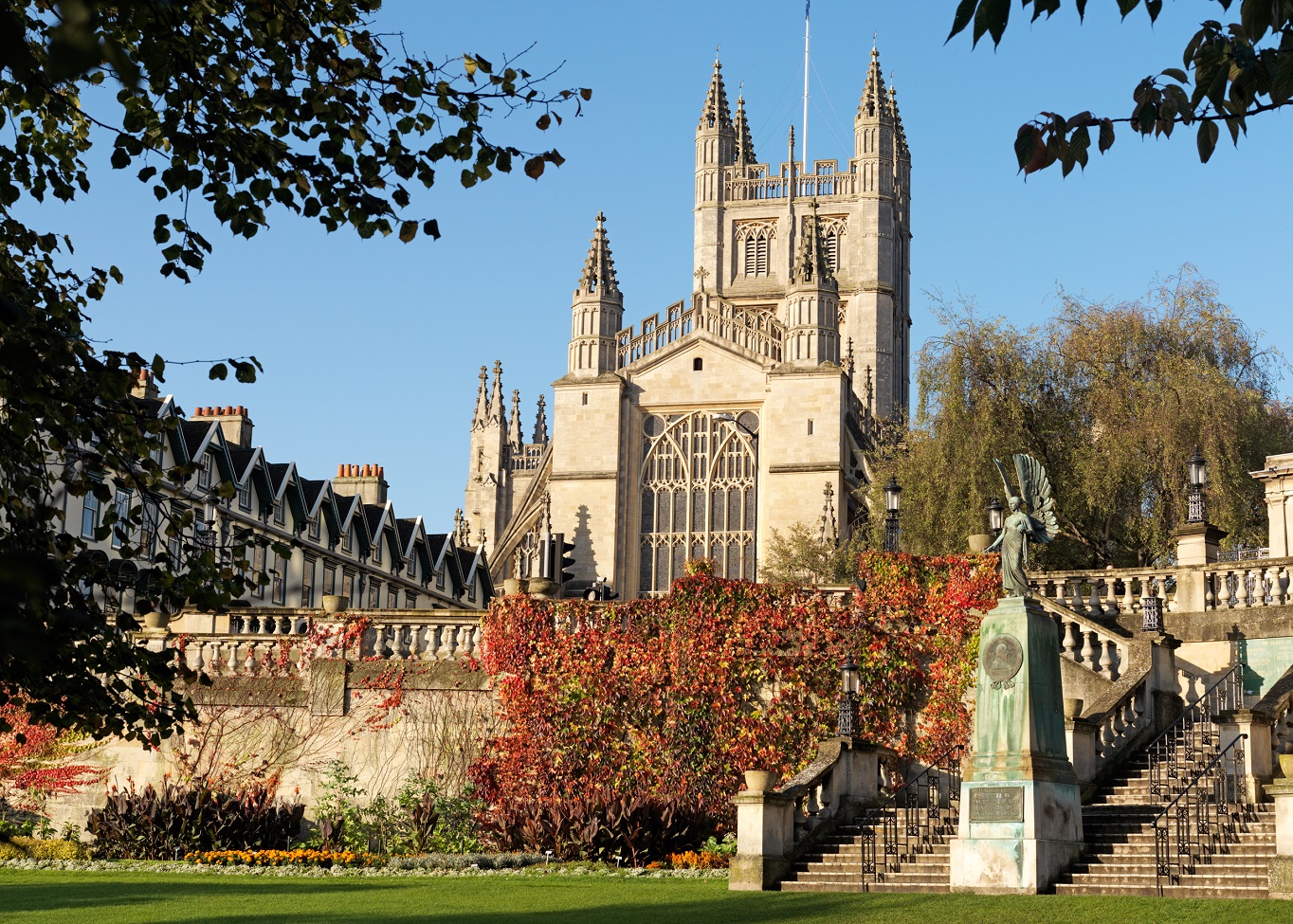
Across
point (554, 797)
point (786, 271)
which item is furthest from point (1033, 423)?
point (786, 271)

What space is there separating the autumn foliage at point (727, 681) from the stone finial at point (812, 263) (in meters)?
28.5

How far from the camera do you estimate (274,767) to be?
2644cm

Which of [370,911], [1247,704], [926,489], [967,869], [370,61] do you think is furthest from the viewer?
[926,489]

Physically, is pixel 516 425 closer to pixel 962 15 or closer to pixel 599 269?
pixel 599 269

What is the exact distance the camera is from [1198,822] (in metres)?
17.8

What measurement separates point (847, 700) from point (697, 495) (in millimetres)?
31149

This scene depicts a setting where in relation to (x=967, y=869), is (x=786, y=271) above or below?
above

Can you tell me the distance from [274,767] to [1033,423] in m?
20.0

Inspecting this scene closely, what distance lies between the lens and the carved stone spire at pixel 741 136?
3563 inches

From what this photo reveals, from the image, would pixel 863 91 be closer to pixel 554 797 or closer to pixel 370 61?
pixel 554 797

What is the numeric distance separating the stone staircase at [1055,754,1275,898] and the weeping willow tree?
15.3 m

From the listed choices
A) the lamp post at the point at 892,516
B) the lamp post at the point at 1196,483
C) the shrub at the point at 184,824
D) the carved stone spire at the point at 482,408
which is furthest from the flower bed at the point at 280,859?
the carved stone spire at the point at 482,408

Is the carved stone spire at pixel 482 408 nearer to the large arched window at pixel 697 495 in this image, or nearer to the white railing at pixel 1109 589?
the large arched window at pixel 697 495

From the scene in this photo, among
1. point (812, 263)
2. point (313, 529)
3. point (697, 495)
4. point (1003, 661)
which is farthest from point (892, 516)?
point (313, 529)
